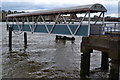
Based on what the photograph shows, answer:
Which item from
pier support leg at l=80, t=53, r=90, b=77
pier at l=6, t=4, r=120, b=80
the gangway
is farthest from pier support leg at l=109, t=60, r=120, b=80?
the gangway

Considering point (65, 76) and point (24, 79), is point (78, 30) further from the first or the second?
point (24, 79)

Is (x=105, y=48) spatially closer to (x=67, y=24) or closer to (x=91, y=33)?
(x=91, y=33)

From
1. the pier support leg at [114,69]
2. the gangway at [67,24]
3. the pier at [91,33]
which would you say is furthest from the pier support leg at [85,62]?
the pier support leg at [114,69]

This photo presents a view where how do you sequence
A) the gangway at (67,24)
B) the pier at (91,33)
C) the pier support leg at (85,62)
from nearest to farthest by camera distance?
1. the pier at (91,33)
2. the pier support leg at (85,62)
3. the gangway at (67,24)

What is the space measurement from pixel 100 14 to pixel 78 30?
9.62ft

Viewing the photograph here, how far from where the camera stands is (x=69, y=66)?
20.7 meters

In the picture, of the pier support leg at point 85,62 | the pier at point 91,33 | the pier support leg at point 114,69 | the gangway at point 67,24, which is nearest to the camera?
the pier support leg at point 114,69

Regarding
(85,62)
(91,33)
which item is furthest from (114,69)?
(91,33)

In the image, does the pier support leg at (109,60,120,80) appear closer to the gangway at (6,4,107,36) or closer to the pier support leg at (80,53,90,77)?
the pier support leg at (80,53,90,77)

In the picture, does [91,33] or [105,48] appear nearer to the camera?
[105,48]

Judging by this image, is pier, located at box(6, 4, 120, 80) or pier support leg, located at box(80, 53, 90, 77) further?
pier support leg, located at box(80, 53, 90, 77)

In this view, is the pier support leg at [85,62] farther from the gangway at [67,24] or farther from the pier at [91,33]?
the gangway at [67,24]

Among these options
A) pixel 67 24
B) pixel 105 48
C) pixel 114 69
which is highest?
pixel 67 24

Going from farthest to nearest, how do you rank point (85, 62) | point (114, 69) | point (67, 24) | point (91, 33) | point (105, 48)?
point (67, 24) → point (91, 33) → point (85, 62) → point (105, 48) → point (114, 69)
